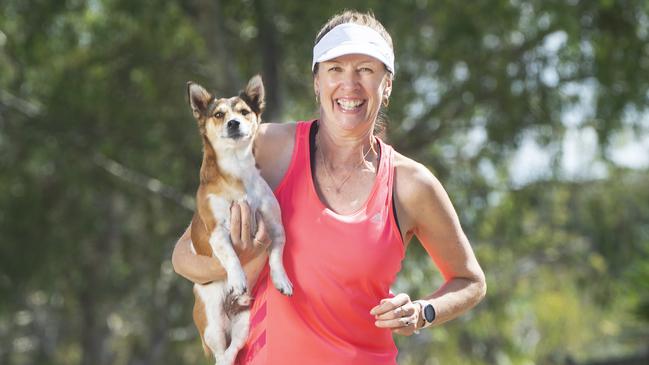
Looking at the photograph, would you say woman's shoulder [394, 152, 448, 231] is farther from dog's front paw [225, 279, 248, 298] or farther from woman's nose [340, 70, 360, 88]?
dog's front paw [225, 279, 248, 298]

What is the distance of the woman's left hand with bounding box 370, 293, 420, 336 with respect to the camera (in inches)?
124

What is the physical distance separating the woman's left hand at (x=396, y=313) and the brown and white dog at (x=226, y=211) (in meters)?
0.37

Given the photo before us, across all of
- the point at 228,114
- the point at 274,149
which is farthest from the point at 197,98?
the point at 274,149

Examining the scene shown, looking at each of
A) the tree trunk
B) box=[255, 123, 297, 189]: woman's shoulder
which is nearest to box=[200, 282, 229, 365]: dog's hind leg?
box=[255, 123, 297, 189]: woman's shoulder

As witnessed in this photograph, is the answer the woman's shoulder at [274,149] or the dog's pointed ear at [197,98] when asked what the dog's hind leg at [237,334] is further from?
the dog's pointed ear at [197,98]

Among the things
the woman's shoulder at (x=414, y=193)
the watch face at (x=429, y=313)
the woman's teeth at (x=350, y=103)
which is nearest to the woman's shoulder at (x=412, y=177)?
the woman's shoulder at (x=414, y=193)

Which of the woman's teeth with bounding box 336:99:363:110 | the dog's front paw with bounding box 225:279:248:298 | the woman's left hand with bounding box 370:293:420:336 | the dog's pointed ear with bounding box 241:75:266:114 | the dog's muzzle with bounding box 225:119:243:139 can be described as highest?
the dog's pointed ear with bounding box 241:75:266:114

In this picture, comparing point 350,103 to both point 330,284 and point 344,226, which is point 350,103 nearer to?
point 344,226

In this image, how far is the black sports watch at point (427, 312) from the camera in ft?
11.1

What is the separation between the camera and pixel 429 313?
3.41m

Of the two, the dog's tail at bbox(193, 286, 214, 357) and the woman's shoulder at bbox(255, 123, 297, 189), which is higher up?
the woman's shoulder at bbox(255, 123, 297, 189)

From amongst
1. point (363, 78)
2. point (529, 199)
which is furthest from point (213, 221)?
point (529, 199)

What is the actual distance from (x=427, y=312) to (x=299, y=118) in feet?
42.0

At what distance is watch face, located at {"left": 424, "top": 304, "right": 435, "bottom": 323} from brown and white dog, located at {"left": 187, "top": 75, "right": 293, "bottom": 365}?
0.47 m
